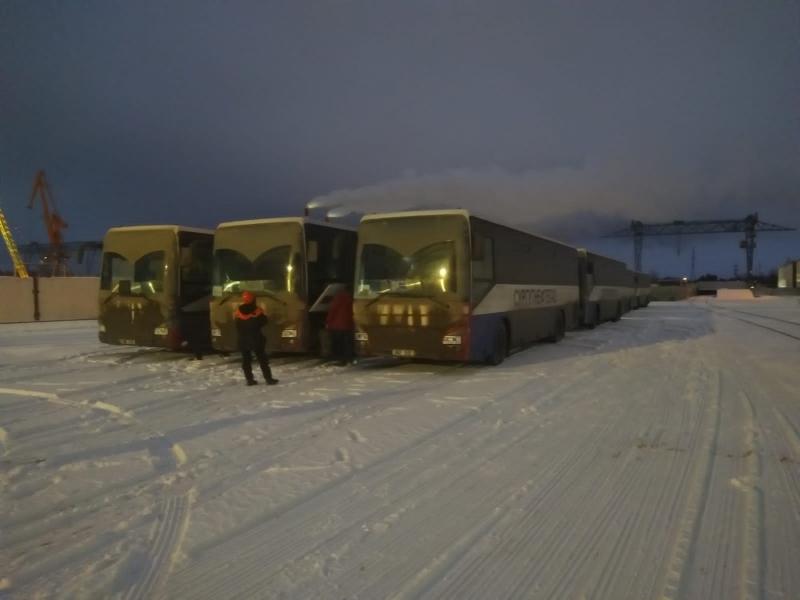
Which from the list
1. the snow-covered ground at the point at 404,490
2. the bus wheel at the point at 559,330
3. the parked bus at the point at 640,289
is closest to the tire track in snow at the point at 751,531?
the snow-covered ground at the point at 404,490

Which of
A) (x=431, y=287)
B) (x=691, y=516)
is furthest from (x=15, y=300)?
(x=691, y=516)

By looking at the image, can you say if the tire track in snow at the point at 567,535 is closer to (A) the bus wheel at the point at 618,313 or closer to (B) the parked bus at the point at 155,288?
(B) the parked bus at the point at 155,288

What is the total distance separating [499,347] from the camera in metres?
13.0

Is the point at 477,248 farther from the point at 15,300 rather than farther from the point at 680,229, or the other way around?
the point at 680,229

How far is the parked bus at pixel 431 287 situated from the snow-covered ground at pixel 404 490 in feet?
4.33

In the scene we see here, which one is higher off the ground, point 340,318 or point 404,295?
point 404,295

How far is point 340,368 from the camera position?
1295 centimetres

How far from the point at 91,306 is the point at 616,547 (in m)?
32.3

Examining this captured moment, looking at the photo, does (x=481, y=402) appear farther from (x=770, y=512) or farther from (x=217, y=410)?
(x=770, y=512)

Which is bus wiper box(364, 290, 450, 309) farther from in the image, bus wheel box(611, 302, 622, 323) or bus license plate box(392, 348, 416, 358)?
bus wheel box(611, 302, 622, 323)

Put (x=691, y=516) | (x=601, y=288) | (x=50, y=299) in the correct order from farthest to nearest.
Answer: (x=50, y=299) → (x=601, y=288) → (x=691, y=516)

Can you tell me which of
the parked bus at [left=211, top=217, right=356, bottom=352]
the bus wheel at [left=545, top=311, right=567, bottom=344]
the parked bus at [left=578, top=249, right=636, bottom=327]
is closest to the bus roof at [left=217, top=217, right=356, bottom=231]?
the parked bus at [left=211, top=217, right=356, bottom=352]

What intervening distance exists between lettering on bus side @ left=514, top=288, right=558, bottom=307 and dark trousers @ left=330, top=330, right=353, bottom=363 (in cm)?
384

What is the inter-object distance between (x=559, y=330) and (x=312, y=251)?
847 centimetres
